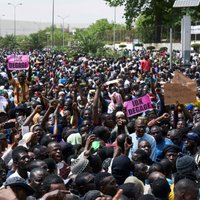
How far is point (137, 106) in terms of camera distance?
9594 millimetres

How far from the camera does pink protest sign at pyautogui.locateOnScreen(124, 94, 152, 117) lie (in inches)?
376

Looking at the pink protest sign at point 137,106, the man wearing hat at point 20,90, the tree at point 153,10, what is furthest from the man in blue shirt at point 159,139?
the tree at point 153,10

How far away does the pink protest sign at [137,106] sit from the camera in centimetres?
955

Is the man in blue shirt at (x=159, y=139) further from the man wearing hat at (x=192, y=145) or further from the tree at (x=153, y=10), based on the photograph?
the tree at (x=153, y=10)

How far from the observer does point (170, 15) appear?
148 feet

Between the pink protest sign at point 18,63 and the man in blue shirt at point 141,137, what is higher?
the pink protest sign at point 18,63

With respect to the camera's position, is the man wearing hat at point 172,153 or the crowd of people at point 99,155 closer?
the crowd of people at point 99,155

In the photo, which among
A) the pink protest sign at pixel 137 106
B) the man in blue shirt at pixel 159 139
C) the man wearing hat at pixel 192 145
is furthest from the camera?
the pink protest sign at pixel 137 106

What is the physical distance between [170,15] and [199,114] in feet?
119

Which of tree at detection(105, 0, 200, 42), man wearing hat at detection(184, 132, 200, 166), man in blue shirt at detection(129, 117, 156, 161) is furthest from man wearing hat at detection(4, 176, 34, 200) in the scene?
tree at detection(105, 0, 200, 42)

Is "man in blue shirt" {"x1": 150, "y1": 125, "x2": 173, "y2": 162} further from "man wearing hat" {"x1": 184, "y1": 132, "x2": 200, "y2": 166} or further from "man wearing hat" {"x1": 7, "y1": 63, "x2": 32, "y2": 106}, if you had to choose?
"man wearing hat" {"x1": 7, "y1": 63, "x2": 32, "y2": 106}

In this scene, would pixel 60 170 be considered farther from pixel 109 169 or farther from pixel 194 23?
pixel 194 23

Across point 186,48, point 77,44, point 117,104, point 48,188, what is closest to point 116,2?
point 77,44

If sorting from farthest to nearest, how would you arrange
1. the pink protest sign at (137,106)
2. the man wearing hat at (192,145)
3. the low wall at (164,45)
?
1. the low wall at (164,45)
2. the pink protest sign at (137,106)
3. the man wearing hat at (192,145)
